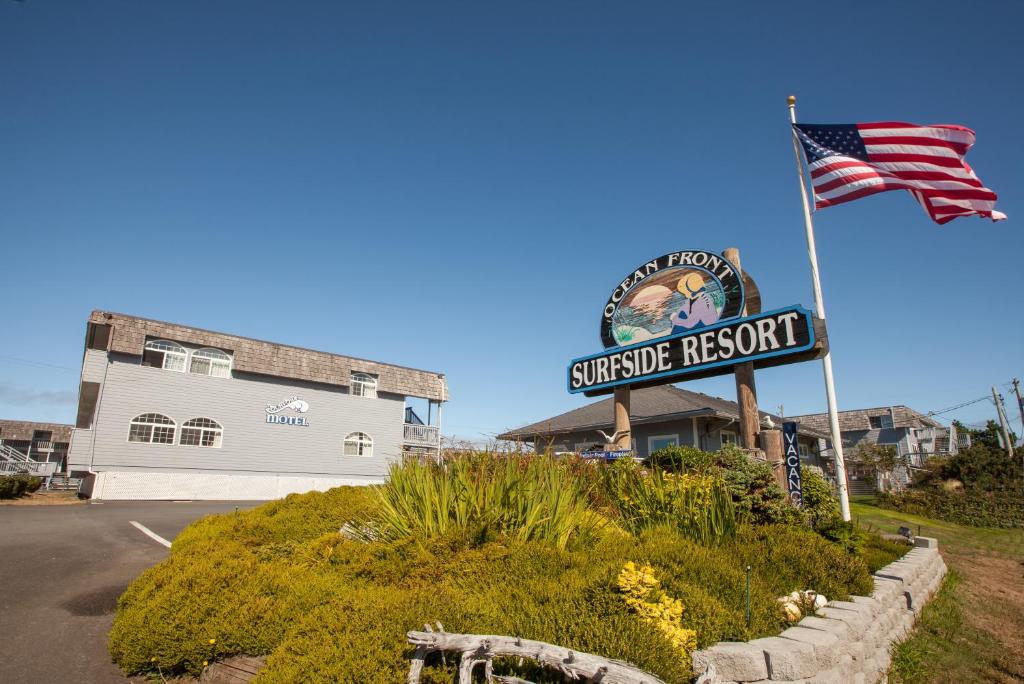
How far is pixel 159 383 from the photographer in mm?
23703

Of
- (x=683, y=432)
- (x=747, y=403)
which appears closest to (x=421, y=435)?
(x=683, y=432)

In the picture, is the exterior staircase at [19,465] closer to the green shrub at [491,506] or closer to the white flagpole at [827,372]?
the green shrub at [491,506]

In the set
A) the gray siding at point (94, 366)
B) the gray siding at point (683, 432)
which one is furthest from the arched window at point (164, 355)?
the gray siding at point (683, 432)

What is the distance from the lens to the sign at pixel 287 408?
26.9 metres

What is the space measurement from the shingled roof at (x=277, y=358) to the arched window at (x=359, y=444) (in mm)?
2891

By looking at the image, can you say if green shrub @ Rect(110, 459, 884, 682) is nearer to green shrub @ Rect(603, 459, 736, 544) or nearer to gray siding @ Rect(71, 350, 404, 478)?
green shrub @ Rect(603, 459, 736, 544)

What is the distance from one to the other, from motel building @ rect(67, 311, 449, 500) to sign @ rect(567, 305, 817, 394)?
32.8 ft

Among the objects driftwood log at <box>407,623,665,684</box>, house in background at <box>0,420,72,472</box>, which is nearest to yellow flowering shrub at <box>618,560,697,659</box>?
driftwood log at <box>407,623,665,684</box>

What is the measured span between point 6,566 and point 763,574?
10.7 meters

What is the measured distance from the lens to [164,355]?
958 inches

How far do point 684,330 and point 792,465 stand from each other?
3252 mm

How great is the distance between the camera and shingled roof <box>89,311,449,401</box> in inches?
896

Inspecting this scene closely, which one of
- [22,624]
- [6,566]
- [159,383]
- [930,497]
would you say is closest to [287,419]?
[159,383]

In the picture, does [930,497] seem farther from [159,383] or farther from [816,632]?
[159,383]
